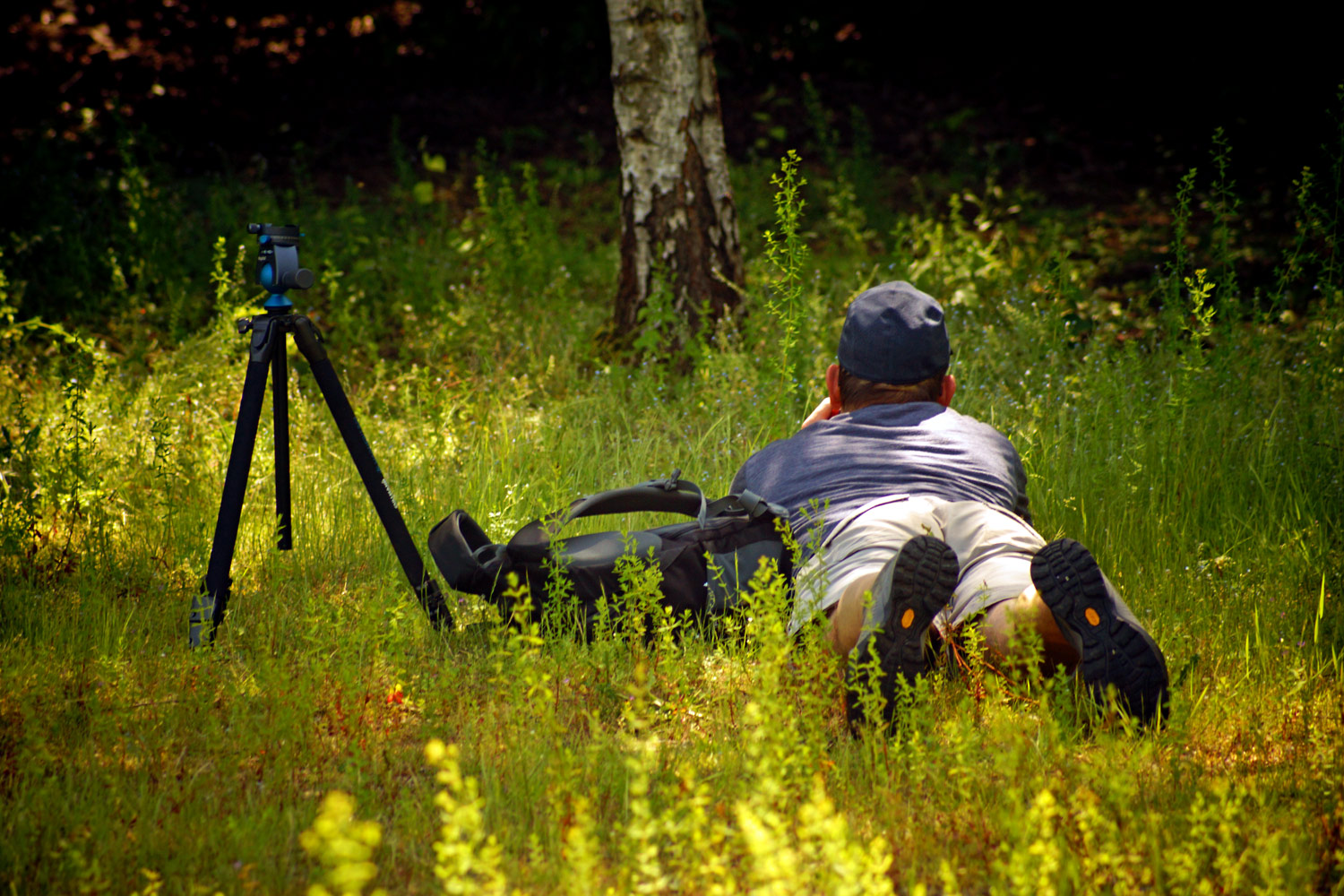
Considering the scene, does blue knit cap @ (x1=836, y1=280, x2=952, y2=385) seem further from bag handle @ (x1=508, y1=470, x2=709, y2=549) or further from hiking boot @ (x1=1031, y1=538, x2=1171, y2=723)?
hiking boot @ (x1=1031, y1=538, x2=1171, y2=723)

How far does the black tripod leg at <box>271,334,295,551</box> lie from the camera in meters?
2.90

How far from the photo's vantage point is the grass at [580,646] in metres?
1.97

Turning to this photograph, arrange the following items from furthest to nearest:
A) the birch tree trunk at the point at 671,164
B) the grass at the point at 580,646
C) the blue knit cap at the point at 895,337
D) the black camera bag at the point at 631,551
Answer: the birch tree trunk at the point at 671,164 < the blue knit cap at the point at 895,337 < the black camera bag at the point at 631,551 < the grass at the point at 580,646

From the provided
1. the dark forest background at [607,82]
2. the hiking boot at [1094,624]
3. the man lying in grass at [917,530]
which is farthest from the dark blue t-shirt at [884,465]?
the dark forest background at [607,82]

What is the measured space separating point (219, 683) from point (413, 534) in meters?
0.98

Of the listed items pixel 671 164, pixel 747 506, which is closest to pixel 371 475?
pixel 747 506

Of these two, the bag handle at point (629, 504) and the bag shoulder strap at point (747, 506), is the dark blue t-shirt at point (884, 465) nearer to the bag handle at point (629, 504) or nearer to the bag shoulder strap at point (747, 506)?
the bag shoulder strap at point (747, 506)

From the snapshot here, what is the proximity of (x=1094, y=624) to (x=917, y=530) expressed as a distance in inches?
23.2

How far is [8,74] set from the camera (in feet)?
25.1

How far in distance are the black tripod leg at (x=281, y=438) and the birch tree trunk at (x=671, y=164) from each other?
248 centimetres

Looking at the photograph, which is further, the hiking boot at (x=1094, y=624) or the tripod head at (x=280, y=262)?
the tripod head at (x=280, y=262)

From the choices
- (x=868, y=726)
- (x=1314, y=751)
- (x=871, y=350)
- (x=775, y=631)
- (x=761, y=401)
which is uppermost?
(x=871, y=350)

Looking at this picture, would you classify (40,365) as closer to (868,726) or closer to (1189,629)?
→ (868,726)

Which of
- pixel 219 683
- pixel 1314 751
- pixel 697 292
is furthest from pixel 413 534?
pixel 1314 751
